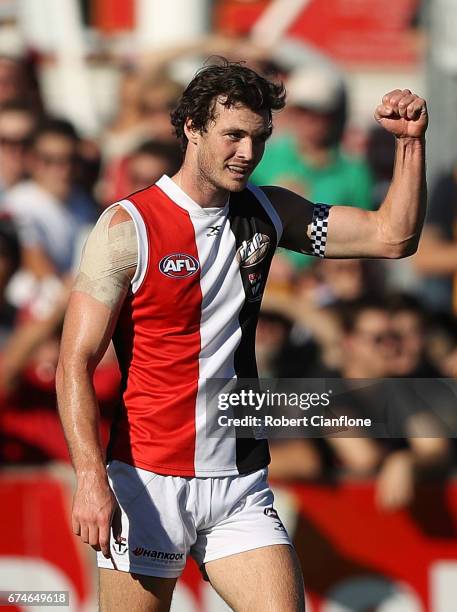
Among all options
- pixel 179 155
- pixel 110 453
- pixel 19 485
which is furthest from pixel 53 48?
pixel 110 453

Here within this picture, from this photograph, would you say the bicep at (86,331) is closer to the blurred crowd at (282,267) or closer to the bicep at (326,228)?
the bicep at (326,228)

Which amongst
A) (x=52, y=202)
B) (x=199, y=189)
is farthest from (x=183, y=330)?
(x=52, y=202)

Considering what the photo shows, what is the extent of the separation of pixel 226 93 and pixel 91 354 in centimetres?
95

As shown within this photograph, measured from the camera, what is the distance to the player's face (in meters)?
3.51

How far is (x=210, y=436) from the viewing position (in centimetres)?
372

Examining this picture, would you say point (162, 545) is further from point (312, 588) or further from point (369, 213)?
point (312, 588)

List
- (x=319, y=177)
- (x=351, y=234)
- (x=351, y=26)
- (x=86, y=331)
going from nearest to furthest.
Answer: (x=86, y=331) < (x=351, y=234) < (x=319, y=177) < (x=351, y=26)

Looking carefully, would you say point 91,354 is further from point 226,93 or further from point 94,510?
point 226,93

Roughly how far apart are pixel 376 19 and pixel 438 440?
2.59m

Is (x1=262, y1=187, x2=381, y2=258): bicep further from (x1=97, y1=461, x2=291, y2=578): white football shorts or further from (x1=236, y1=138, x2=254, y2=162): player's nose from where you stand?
(x1=97, y1=461, x2=291, y2=578): white football shorts

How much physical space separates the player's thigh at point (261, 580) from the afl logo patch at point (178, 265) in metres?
0.94

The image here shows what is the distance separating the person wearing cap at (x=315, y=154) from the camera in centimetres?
652

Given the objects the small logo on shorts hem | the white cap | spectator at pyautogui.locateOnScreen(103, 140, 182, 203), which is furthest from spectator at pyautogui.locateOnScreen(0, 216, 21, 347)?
the small logo on shorts hem

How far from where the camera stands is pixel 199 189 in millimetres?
3686
